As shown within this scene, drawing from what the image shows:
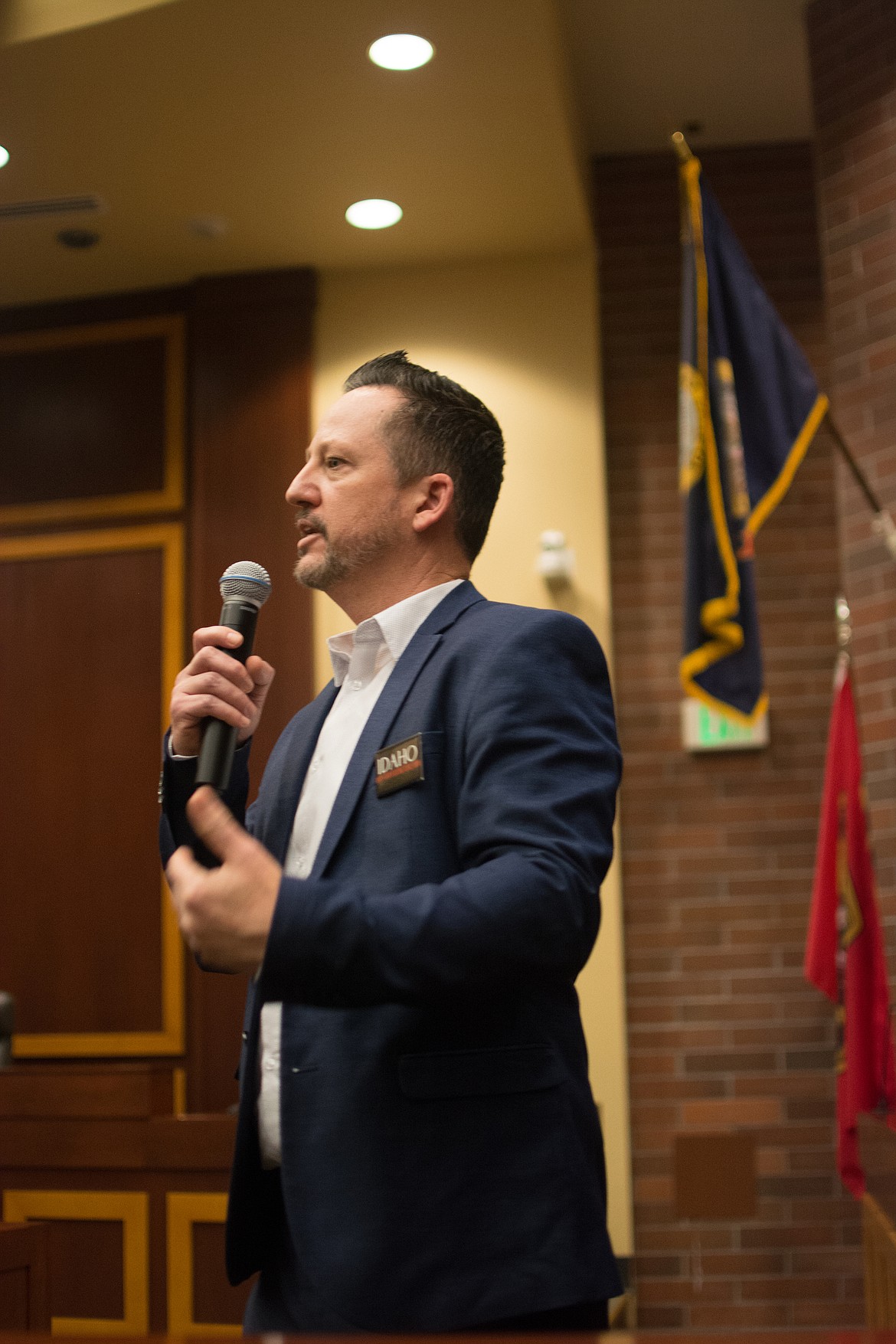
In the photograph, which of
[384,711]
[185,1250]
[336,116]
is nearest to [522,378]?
[336,116]

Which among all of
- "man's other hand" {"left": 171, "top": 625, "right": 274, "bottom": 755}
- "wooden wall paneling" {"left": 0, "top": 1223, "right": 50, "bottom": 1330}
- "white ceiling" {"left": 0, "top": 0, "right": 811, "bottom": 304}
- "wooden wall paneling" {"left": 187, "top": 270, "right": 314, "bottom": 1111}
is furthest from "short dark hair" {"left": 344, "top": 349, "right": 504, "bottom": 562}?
"wooden wall paneling" {"left": 187, "top": 270, "right": 314, "bottom": 1111}

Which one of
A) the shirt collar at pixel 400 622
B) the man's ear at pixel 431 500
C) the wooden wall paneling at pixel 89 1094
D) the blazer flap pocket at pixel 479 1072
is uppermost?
the man's ear at pixel 431 500

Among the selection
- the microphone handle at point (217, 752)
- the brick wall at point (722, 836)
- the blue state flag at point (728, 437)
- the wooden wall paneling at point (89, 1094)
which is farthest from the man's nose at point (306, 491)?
the brick wall at point (722, 836)

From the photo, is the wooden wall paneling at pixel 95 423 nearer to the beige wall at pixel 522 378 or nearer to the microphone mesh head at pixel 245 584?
the beige wall at pixel 522 378

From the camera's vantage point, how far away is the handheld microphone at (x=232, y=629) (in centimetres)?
133

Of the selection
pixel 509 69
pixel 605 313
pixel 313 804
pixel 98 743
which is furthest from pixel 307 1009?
pixel 605 313

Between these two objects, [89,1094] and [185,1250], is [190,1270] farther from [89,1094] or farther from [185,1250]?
[89,1094]

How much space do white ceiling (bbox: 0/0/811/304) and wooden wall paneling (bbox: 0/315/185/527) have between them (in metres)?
0.21

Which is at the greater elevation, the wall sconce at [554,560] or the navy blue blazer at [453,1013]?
the wall sconce at [554,560]

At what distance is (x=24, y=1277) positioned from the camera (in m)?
2.40

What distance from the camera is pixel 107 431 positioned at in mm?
5055

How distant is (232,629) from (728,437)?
7.88ft

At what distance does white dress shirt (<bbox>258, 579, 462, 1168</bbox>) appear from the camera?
4.58 feet

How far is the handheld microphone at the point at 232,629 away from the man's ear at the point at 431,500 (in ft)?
0.70
